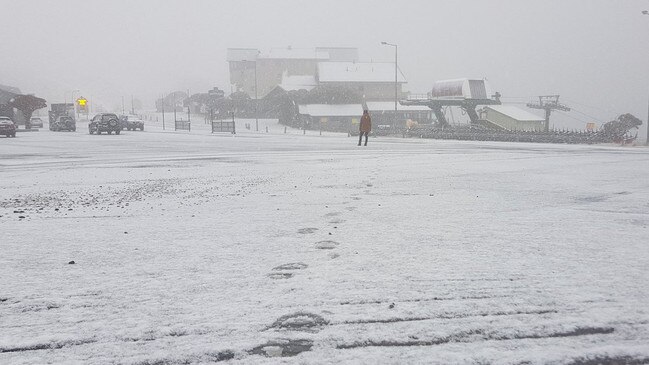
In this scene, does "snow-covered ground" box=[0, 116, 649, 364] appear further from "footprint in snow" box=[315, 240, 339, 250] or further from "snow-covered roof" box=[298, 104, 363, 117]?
"snow-covered roof" box=[298, 104, 363, 117]

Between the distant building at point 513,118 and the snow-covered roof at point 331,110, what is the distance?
17.1m

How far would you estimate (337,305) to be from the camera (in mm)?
2377

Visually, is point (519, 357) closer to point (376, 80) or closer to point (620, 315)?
point (620, 315)

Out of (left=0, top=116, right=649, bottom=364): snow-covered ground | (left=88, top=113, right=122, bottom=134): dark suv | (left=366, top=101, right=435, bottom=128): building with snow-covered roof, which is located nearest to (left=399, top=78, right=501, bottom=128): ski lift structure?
(left=366, top=101, right=435, bottom=128): building with snow-covered roof

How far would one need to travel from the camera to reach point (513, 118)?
59.3m

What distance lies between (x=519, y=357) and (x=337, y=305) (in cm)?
90

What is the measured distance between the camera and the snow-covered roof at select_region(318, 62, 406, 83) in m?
79.6

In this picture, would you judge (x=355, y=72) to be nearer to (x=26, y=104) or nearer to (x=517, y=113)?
(x=517, y=113)

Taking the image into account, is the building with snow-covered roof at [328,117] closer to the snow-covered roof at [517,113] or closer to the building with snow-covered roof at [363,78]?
the building with snow-covered roof at [363,78]

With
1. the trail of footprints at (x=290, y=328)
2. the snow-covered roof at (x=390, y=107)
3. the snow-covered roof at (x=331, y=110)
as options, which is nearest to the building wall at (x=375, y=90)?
the snow-covered roof at (x=390, y=107)

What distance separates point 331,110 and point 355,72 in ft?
64.8

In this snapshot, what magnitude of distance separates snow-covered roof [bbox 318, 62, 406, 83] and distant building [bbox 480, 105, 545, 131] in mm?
22987

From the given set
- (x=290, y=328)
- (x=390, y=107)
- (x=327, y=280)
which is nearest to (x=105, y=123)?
(x=327, y=280)

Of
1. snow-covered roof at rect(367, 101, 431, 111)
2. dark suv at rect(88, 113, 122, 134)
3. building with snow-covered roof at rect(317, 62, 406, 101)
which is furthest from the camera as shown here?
building with snow-covered roof at rect(317, 62, 406, 101)
